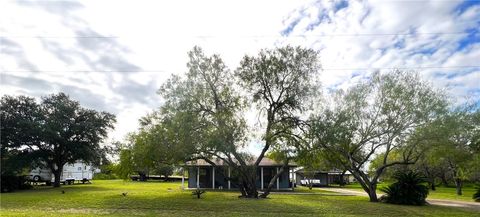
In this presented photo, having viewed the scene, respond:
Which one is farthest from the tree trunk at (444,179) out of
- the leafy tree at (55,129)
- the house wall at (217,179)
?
the leafy tree at (55,129)

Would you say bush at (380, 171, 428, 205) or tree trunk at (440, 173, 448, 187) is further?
tree trunk at (440, 173, 448, 187)

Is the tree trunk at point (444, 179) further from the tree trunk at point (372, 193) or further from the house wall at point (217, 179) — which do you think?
the tree trunk at point (372, 193)

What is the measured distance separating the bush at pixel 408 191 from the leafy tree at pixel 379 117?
3.88 ft

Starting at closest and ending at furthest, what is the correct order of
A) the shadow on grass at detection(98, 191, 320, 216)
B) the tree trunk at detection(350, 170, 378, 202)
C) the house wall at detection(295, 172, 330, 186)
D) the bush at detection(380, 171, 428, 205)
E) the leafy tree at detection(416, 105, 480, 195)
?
1. the shadow on grass at detection(98, 191, 320, 216)
2. the leafy tree at detection(416, 105, 480, 195)
3. the bush at detection(380, 171, 428, 205)
4. the tree trunk at detection(350, 170, 378, 202)
5. the house wall at detection(295, 172, 330, 186)

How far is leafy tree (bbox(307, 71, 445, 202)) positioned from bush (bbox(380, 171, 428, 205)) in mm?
Result: 1182

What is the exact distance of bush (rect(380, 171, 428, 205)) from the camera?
76.8 ft

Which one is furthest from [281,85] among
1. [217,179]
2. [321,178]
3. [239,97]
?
[321,178]

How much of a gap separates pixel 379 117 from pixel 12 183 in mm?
30025

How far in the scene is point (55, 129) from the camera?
3684 cm

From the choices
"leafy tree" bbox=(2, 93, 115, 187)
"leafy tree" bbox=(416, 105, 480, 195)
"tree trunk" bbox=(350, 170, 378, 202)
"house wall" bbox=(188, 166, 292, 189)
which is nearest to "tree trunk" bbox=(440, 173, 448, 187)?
"house wall" bbox=(188, 166, 292, 189)

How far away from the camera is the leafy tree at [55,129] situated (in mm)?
35438

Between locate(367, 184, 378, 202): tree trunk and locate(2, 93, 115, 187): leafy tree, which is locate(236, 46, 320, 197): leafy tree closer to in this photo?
locate(367, 184, 378, 202): tree trunk

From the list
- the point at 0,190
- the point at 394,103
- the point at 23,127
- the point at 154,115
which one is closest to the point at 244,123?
the point at 154,115

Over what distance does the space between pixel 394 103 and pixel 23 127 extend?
105 feet
